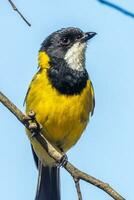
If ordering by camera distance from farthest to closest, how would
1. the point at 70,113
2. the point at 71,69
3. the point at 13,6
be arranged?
the point at 71,69 → the point at 70,113 → the point at 13,6

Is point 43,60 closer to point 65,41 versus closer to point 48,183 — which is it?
point 65,41

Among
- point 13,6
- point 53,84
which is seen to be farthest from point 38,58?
point 13,6

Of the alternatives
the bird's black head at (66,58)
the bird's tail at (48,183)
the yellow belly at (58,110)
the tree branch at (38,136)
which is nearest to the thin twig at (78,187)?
the tree branch at (38,136)

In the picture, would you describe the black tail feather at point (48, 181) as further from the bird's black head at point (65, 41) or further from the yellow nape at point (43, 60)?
the bird's black head at point (65, 41)

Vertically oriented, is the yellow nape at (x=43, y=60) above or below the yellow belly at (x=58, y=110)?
above

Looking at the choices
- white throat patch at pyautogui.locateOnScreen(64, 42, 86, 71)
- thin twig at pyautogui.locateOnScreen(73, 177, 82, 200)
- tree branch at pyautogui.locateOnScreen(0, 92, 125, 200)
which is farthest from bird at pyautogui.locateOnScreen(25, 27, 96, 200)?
thin twig at pyautogui.locateOnScreen(73, 177, 82, 200)

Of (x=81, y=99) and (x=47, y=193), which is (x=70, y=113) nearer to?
(x=81, y=99)

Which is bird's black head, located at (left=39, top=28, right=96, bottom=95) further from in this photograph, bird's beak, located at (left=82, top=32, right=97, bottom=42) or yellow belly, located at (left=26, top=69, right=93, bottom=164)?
yellow belly, located at (left=26, top=69, right=93, bottom=164)
